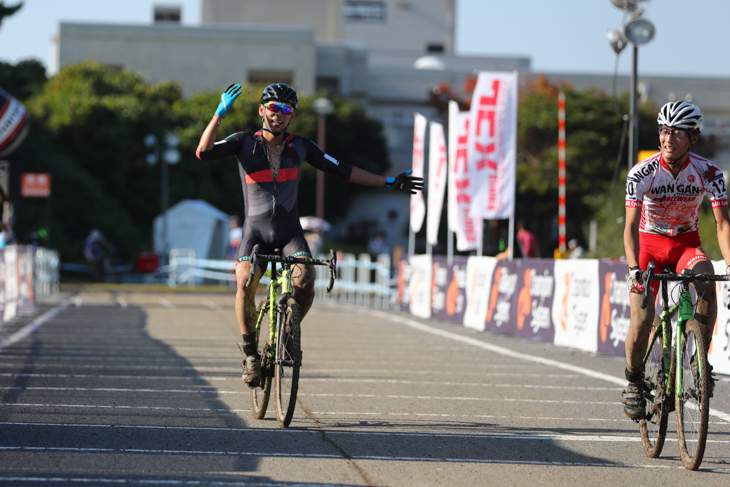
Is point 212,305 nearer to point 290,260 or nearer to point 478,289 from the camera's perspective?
point 478,289

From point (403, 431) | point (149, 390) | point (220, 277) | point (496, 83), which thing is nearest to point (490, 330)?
point (496, 83)

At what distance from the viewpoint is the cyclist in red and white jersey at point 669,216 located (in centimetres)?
624

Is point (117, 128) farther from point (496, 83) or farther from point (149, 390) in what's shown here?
point (149, 390)

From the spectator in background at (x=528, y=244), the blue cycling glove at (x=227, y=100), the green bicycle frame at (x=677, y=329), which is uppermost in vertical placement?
the blue cycling glove at (x=227, y=100)

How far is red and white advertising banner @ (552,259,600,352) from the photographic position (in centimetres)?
1318

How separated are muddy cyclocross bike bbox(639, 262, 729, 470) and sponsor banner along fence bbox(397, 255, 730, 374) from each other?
13.8 ft

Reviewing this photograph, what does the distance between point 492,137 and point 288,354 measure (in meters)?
11.8

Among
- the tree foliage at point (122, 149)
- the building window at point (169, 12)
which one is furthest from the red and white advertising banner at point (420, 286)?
the building window at point (169, 12)

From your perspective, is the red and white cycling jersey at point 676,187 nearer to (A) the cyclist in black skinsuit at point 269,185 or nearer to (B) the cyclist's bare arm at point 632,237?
(B) the cyclist's bare arm at point 632,237

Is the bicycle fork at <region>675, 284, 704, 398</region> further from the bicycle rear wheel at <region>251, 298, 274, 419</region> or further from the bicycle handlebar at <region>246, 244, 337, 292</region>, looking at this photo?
the bicycle rear wheel at <region>251, 298, 274, 419</region>

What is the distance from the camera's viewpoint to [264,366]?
717cm

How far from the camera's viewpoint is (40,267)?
24.4m

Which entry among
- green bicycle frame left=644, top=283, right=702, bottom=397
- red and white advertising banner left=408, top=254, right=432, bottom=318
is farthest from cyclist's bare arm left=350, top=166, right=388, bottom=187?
red and white advertising banner left=408, top=254, right=432, bottom=318

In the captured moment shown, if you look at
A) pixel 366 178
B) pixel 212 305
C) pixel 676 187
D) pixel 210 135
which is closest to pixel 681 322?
pixel 676 187
